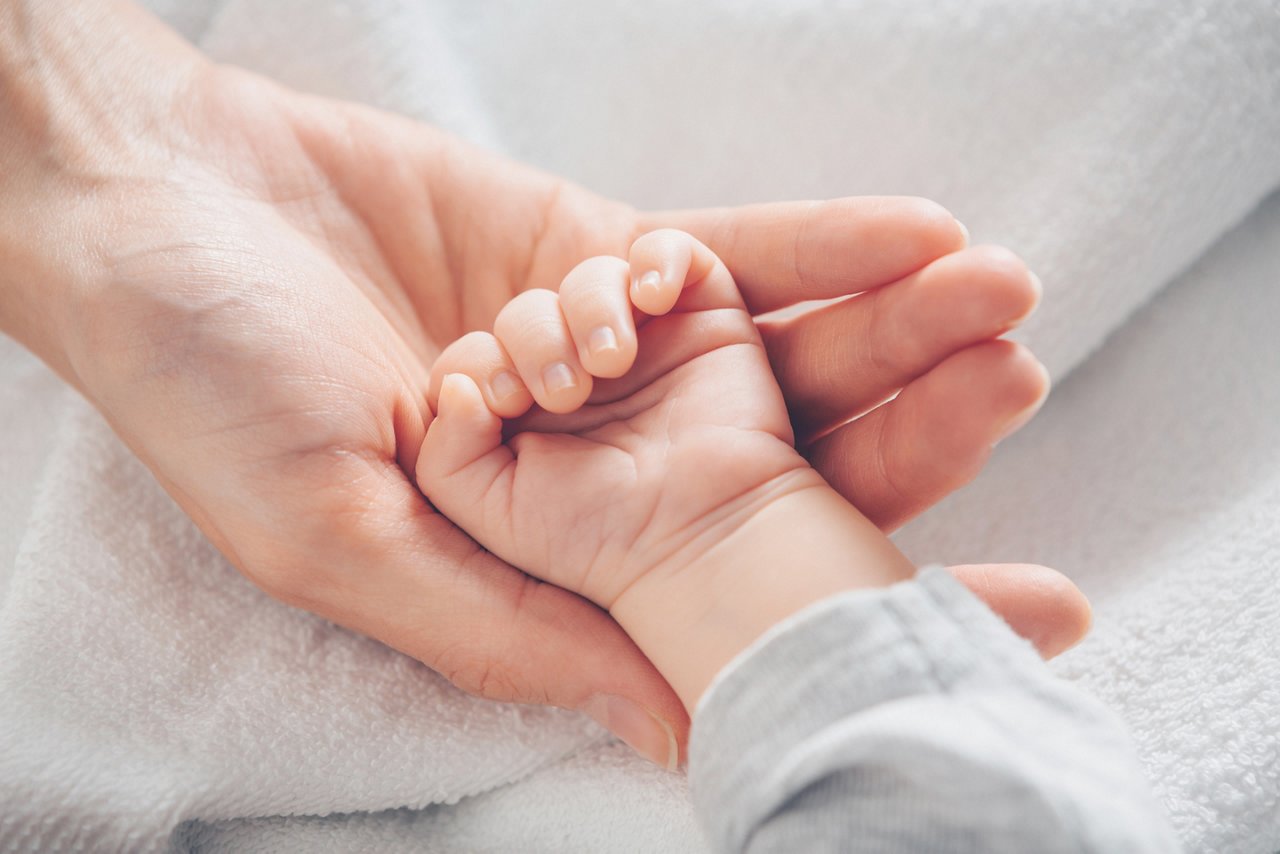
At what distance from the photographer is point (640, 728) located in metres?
0.75

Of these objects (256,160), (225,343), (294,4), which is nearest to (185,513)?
(225,343)

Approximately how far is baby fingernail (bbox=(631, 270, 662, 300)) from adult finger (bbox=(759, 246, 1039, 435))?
0.17 m

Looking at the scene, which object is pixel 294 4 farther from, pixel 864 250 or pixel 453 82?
pixel 864 250

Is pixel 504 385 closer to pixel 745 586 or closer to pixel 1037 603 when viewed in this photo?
pixel 745 586

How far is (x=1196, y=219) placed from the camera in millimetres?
1062

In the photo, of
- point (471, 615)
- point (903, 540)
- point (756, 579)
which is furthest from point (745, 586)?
point (903, 540)

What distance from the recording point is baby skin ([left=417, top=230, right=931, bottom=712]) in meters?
0.70

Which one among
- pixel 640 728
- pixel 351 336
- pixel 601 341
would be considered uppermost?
pixel 601 341

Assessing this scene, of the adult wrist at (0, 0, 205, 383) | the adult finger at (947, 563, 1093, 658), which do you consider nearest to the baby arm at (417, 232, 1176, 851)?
the adult finger at (947, 563, 1093, 658)

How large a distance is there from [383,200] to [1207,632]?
929 mm

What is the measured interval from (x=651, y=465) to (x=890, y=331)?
0.22 m

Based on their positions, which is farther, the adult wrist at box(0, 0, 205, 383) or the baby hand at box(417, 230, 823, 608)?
the adult wrist at box(0, 0, 205, 383)

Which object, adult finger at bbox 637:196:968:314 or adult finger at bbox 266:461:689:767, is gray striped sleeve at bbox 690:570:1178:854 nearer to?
adult finger at bbox 266:461:689:767

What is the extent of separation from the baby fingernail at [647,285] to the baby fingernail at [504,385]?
125 mm
